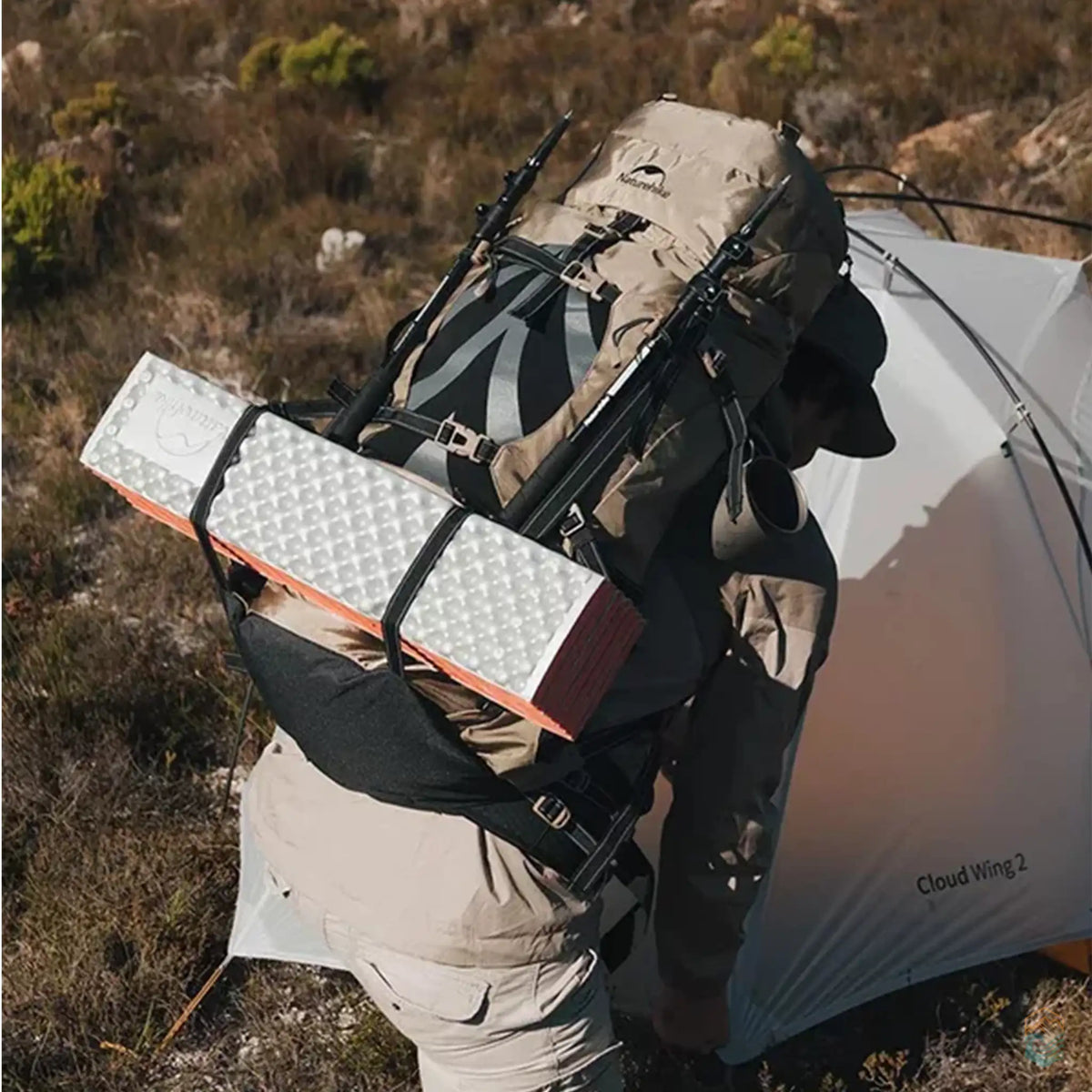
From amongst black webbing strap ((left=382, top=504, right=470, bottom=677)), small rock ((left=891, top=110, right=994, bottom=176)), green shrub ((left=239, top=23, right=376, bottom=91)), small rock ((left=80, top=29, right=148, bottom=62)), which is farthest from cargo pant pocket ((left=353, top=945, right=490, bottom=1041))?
small rock ((left=80, top=29, right=148, bottom=62))

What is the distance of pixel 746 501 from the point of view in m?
1.72

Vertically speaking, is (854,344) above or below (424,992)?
above

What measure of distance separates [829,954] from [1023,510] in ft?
3.37

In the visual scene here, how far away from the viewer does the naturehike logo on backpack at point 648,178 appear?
73.7 inches

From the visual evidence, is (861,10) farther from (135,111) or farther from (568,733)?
(568,733)

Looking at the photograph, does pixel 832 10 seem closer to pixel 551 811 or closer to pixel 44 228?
pixel 44 228

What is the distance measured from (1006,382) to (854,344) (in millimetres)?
1069

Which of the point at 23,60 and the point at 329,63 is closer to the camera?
the point at 329,63

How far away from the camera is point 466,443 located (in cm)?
167

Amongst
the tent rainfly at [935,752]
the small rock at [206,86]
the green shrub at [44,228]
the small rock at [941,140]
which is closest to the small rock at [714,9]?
the small rock at [941,140]

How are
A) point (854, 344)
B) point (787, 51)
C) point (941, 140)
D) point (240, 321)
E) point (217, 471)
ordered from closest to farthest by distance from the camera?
point (217, 471) < point (854, 344) < point (240, 321) < point (941, 140) < point (787, 51)

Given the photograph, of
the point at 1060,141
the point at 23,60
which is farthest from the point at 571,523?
the point at 23,60

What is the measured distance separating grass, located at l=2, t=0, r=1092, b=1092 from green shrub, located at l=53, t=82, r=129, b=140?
0.03 m

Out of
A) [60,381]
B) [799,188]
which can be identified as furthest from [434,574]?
[60,381]
